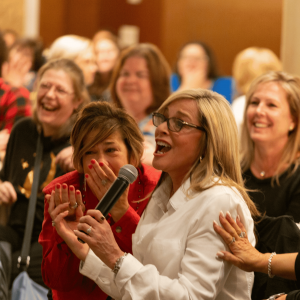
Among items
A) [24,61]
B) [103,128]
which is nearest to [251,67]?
[24,61]

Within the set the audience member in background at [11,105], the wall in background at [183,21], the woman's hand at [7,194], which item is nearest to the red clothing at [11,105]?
the audience member in background at [11,105]

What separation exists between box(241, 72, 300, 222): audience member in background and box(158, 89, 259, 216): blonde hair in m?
0.99

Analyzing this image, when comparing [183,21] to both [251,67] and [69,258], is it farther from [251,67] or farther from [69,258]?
[69,258]

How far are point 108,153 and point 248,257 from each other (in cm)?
72

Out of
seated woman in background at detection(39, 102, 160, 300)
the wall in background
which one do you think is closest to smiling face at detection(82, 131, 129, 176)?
seated woman in background at detection(39, 102, 160, 300)

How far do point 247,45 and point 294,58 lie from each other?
4285 mm

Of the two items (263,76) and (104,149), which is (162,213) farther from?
(263,76)

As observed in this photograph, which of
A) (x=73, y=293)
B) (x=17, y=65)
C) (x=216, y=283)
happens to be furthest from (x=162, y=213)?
(x=17, y=65)

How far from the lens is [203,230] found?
4.80 ft

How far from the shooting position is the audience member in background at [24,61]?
17.1ft

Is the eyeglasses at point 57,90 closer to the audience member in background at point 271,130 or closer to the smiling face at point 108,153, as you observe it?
the smiling face at point 108,153

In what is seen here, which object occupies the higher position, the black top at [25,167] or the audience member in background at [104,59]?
the audience member in background at [104,59]

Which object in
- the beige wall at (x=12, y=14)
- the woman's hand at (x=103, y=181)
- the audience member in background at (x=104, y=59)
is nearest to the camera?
the woman's hand at (x=103, y=181)

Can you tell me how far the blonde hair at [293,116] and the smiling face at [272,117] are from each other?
23 millimetres
